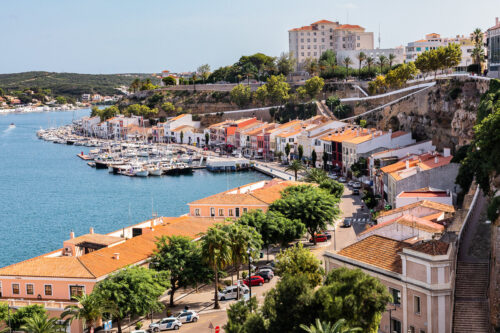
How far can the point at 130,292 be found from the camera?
29000 mm

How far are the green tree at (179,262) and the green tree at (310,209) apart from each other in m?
10.0

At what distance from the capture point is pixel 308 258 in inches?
1134

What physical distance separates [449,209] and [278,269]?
12.1 meters

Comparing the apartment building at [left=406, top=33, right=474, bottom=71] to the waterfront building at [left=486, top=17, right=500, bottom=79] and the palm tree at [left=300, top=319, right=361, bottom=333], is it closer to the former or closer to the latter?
the waterfront building at [left=486, top=17, right=500, bottom=79]

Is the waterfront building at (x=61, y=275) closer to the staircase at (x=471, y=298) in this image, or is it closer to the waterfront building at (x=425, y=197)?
the staircase at (x=471, y=298)

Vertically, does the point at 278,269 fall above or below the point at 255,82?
below

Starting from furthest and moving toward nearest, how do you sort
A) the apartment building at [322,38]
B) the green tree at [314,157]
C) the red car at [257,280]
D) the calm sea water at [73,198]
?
the apartment building at [322,38] < the green tree at [314,157] < the calm sea water at [73,198] < the red car at [257,280]

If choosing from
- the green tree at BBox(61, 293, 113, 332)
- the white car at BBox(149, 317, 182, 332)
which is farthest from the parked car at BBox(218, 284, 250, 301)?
the green tree at BBox(61, 293, 113, 332)

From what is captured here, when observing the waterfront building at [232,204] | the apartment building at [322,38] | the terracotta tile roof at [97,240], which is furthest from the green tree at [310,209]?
the apartment building at [322,38]

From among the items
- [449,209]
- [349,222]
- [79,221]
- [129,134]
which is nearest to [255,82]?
[129,134]

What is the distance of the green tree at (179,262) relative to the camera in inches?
1284

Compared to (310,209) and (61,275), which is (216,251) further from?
(310,209)

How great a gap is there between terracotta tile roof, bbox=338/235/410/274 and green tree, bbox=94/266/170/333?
901cm

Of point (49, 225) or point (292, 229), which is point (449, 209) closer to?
point (292, 229)
